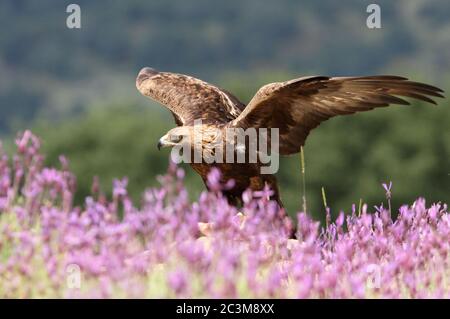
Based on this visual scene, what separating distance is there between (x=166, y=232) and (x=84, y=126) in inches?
2257

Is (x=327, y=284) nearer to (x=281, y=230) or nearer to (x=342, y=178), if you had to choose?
(x=281, y=230)

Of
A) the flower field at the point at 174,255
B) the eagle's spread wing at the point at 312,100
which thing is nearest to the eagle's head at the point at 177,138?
the eagle's spread wing at the point at 312,100

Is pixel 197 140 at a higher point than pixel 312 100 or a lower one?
lower

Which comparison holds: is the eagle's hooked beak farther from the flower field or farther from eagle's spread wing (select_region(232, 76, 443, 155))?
the flower field

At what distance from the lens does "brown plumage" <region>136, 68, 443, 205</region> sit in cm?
865

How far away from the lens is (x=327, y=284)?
5.67 m

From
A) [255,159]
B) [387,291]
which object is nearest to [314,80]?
[255,159]

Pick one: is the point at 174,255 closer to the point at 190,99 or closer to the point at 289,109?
the point at 289,109

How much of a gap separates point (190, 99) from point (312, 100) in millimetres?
1678

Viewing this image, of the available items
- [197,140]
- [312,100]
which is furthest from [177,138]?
[312,100]

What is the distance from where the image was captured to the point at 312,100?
30.2 ft

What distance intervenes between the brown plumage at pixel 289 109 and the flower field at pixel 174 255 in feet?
7.15

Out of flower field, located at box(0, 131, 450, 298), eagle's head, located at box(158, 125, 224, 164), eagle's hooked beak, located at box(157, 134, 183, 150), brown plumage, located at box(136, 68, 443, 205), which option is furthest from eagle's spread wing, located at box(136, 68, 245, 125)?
flower field, located at box(0, 131, 450, 298)

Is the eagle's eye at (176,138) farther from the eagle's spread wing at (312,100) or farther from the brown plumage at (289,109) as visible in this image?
the eagle's spread wing at (312,100)
